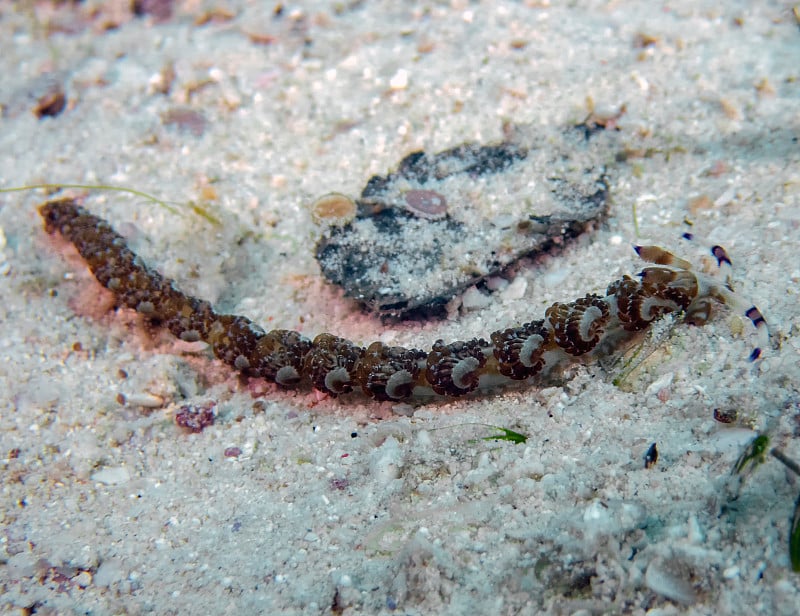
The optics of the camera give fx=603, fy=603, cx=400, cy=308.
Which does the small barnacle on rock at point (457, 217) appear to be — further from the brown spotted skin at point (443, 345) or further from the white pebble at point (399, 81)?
the white pebble at point (399, 81)

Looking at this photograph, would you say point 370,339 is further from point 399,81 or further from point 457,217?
point 399,81

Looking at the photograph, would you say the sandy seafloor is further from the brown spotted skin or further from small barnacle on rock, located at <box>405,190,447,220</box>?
small barnacle on rock, located at <box>405,190,447,220</box>

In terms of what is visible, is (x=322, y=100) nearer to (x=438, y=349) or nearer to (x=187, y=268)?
(x=187, y=268)

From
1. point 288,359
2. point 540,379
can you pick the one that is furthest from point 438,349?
point 288,359

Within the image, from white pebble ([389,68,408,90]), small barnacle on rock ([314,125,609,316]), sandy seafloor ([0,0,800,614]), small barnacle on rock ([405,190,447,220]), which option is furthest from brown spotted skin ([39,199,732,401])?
white pebble ([389,68,408,90])

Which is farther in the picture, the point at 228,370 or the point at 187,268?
the point at 187,268

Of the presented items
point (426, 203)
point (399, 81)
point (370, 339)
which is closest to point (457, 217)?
point (426, 203)
